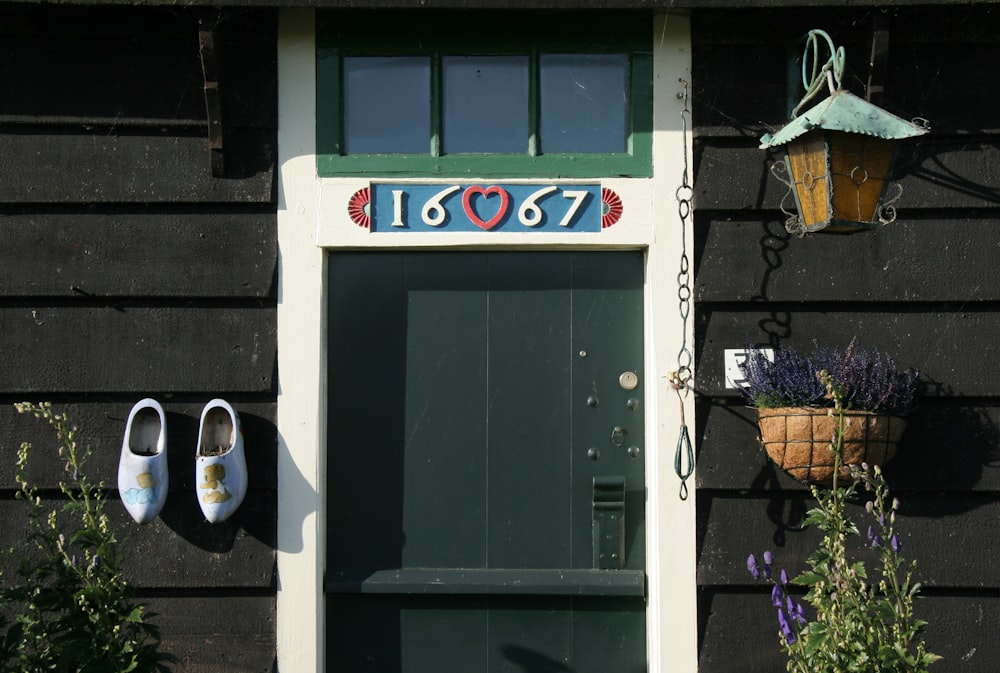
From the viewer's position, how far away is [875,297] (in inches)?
160

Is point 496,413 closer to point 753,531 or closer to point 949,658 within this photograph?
point 753,531

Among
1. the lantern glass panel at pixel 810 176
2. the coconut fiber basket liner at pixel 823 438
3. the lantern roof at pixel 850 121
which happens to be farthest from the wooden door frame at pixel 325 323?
the lantern roof at pixel 850 121

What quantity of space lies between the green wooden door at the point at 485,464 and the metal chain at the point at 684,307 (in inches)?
6.9

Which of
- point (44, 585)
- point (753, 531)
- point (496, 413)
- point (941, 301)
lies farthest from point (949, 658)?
point (44, 585)

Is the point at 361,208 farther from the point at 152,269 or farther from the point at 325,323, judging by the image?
the point at 152,269

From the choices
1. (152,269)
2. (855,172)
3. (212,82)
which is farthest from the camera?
(152,269)

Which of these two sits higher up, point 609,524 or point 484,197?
point 484,197

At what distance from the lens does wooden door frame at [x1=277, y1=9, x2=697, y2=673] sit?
3.99 meters

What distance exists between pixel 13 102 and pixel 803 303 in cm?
301

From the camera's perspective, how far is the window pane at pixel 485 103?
4.20m

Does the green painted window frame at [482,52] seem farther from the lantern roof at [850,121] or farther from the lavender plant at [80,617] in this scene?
the lavender plant at [80,617]

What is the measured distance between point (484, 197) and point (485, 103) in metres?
0.38

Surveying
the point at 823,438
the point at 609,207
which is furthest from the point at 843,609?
the point at 609,207

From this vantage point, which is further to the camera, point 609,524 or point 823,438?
point 609,524
